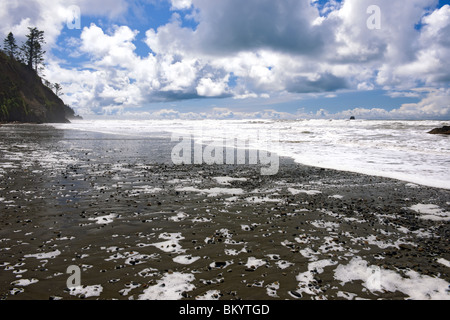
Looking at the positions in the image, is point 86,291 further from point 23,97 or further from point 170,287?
point 23,97

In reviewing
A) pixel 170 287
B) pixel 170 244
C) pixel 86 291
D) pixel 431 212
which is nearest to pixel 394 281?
pixel 170 287

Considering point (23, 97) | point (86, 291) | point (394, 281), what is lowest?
point (394, 281)

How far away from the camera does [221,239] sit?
699cm

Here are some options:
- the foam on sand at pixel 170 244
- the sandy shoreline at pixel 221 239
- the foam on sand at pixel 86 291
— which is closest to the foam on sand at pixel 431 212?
the sandy shoreline at pixel 221 239

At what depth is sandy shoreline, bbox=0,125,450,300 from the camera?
5.00 meters

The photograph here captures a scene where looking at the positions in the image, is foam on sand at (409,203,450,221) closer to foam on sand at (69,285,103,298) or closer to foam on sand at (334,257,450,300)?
foam on sand at (334,257,450,300)

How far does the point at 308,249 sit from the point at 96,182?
1058 cm

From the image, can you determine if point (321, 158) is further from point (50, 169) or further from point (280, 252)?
point (50, 169)

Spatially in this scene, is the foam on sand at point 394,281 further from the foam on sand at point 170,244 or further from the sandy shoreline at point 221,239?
the foam on sand at point 170,244

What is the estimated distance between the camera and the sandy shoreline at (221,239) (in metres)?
5.00

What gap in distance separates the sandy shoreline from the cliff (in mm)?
85252

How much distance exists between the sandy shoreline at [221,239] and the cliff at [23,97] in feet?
280

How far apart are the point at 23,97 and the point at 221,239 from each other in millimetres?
103684
